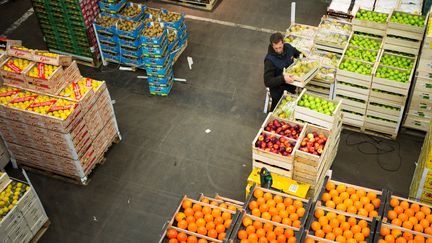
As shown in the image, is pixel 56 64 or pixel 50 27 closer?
pixel 56 64

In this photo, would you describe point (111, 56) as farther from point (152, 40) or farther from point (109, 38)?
point (152, 40)

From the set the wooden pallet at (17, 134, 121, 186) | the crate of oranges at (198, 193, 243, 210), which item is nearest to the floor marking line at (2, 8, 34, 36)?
the wooden pallet at (17, 134, 121, 186)

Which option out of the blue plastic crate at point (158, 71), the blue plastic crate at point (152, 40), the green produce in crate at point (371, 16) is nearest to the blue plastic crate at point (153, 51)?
the blue plastic crate at point (152, 40)

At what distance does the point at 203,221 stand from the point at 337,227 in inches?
80.6

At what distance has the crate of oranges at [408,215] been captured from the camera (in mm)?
7250

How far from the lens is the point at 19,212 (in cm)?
894

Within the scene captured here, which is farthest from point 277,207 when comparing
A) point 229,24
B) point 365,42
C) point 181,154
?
point 229,24

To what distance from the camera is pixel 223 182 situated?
34.3 feet

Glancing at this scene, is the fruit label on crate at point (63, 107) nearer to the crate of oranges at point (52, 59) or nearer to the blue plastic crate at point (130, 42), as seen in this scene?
the crate of oranges at point (52, 59)

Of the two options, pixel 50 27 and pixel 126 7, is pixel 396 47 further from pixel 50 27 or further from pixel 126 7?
pixel 50 27

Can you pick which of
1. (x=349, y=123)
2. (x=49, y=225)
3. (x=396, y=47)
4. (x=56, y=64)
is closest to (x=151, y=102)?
(x=56, y=64)

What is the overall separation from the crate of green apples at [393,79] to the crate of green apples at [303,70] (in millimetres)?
1312

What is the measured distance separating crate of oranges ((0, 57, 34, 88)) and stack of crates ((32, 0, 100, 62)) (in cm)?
292

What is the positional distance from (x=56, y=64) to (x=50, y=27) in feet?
13.6
